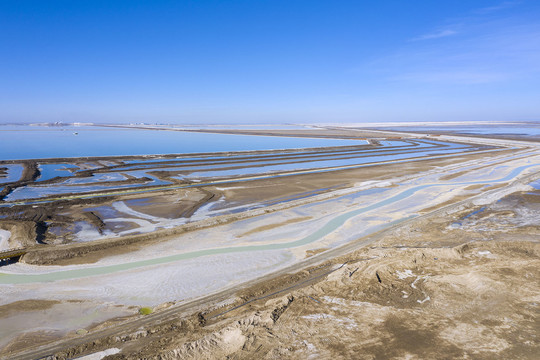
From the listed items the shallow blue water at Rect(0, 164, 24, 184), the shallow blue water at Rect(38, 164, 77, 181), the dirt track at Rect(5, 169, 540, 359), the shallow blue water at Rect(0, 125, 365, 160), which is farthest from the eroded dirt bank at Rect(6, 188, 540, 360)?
the shallow blue water at Rect(0, 125, 365, 160)

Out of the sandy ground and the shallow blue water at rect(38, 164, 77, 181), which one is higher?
the shallow blue water at rect(38, 164, 77, 181)

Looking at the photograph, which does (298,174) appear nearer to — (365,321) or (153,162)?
(153,162)

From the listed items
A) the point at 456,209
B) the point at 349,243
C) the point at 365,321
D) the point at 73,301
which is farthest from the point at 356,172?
the point at 73,301

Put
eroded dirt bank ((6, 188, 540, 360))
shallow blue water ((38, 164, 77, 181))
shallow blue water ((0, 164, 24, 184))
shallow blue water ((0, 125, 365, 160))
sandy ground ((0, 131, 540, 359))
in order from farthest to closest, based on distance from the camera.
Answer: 1. shallow blue water ((0, 125, 365, 160))
2. shallow blue water ((38, 164, 77, 181))
3. shallow blue water ((0, 164, 24, 184))
4. sandy ground ((0, 131, 540, 359))
5. eroded dirt bank ((6, 188, 540, 360))

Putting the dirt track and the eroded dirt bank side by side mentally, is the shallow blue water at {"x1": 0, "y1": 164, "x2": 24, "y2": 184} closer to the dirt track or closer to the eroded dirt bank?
the eroded dirt bank

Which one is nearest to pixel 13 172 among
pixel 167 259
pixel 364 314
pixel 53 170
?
pixel 53 170

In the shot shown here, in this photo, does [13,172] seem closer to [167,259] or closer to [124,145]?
[167,259]

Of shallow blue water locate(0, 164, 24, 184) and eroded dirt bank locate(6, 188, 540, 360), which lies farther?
shallow blue water locate(0, 164, 24, 184)

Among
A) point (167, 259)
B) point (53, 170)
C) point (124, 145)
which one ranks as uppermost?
point (124, 145)

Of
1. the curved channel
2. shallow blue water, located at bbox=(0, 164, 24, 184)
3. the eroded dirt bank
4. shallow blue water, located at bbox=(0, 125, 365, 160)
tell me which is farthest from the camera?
shallow blue water, located at bbox=(0, 125, 365, 160)

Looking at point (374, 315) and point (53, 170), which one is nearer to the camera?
point (374, 315)

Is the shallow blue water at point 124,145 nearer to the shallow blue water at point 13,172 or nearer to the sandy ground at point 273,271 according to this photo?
the shallow blue water at point 13,172
